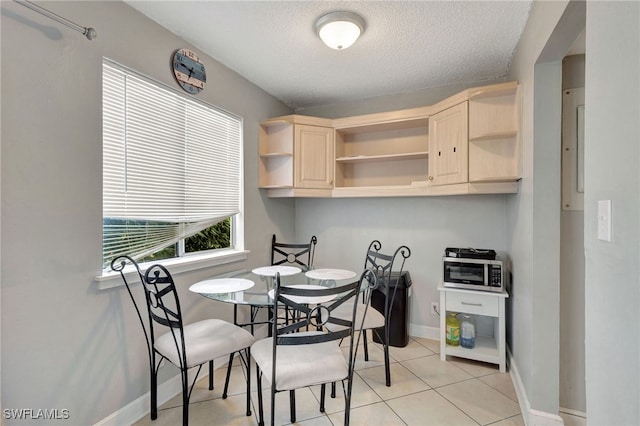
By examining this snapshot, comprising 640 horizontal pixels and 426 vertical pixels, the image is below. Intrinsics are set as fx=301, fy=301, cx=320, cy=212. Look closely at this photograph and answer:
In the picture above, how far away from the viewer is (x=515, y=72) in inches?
92.1

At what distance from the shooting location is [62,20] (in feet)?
4.67

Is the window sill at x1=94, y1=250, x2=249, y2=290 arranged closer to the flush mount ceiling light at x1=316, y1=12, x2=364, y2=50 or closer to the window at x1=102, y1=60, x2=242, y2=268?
the window at x1=102, y1=60, x2=242, y2=268

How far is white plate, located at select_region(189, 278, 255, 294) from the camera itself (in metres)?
1.86

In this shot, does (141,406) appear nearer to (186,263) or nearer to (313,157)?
(186,263)

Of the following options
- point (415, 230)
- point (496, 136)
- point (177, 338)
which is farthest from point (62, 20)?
point (415, 230)

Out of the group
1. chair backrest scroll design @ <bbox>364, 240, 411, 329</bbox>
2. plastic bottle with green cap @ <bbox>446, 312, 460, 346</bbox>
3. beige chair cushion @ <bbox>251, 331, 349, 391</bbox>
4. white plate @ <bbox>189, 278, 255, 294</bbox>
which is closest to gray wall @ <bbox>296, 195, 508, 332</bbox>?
chair backrest scroll design @ <bbox>364, 240, 411, 329</bbox>

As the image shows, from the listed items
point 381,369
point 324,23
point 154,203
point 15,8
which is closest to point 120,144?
point 154,203

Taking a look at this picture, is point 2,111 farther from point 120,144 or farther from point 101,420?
point 101,420

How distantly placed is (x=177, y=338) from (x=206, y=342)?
0.18 meters

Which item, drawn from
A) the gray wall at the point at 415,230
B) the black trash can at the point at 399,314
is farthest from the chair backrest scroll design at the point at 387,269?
the gray wall at the point at 415,230

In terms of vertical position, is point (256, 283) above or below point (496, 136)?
below

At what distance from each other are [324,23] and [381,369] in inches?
101

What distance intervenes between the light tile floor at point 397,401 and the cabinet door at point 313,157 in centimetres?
171

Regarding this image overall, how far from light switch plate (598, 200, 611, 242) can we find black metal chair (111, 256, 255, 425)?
5.53 feet
